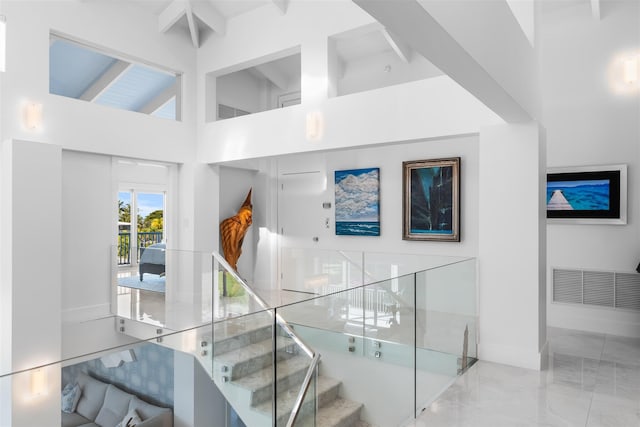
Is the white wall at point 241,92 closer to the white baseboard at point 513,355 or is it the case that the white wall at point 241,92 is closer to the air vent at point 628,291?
the white baseboard at point 513,355

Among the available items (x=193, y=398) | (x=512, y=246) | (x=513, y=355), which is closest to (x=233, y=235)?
(x=512, y=246)

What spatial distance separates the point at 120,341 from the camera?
6223mm

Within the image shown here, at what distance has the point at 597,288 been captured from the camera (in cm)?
501

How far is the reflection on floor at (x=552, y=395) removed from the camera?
2855 mm

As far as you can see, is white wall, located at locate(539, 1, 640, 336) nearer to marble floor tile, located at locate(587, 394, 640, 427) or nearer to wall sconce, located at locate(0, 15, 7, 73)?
marble floor tile, located at locate(587, 394, 640, 427)

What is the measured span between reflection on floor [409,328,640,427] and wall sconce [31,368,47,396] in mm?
2288

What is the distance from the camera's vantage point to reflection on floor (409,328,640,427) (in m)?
2.86

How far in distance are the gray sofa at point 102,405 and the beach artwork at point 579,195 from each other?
16.5 ft

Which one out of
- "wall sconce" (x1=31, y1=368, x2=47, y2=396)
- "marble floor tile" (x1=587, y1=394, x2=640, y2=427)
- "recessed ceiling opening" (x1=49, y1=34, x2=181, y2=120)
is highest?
"recessed ceiling opening" (x1=49, y1=34, x2=181, y2=120)

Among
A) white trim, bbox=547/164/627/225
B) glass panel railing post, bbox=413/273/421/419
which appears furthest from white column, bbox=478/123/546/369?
white trim, bbox=547/164/627/225

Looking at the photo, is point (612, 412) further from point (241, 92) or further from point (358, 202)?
point (241, 92)

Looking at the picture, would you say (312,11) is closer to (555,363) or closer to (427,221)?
(427,221)

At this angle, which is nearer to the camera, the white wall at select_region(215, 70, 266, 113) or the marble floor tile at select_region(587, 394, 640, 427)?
the marble floor tile at select_region(587, 394, 640, 427)

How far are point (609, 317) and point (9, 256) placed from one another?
22.2 ft
